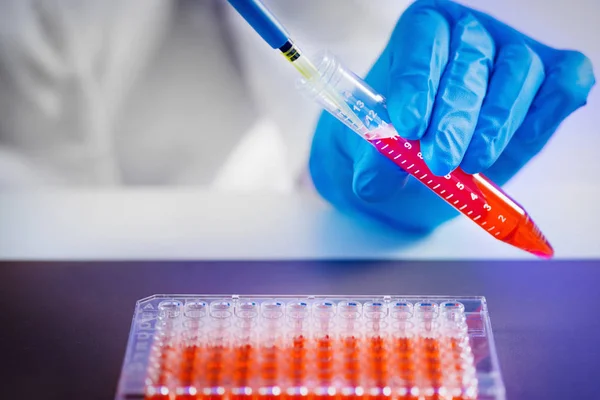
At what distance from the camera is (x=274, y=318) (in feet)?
3.03

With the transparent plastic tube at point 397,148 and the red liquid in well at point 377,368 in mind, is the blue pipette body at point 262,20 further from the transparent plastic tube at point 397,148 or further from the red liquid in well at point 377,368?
the red liquid in well at point 377,368

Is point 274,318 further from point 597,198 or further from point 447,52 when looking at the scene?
point 597,198

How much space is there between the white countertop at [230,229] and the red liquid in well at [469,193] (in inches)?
6.6

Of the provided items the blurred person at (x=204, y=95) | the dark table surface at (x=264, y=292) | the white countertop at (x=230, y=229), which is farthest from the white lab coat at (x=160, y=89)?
the dark table surface at (x=264, y=292)

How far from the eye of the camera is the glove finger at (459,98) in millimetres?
929

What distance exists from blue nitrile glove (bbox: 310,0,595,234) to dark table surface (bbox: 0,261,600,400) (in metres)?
0.15

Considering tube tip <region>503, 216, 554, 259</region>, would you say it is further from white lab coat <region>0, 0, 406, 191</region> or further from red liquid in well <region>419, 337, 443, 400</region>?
white lab coat <region>0, 0, 406, 191</region>

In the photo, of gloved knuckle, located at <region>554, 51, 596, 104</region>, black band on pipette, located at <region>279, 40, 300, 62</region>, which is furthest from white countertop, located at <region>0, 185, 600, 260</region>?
black band on pipette, located at <region>279, 40, 300, 62</region>

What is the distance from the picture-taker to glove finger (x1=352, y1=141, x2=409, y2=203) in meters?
1.08

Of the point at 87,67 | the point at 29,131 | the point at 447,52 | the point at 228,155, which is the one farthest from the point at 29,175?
the point at 447,52

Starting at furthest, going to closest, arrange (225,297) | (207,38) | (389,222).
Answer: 1. (207,38)
2. (389,222)
3. (225,297)

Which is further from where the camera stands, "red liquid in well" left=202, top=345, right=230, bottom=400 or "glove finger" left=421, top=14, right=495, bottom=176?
"glove finger" left=421, top=14, right=495, bottom=176

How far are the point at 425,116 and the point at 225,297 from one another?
379 millimetres

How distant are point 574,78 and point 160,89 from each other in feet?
2.97
